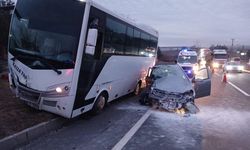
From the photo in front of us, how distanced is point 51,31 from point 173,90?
5199 millimetres

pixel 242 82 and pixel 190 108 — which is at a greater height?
pixel 242 82

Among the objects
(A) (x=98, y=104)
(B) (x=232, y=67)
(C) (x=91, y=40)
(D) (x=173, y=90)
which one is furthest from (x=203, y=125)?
(B) (x=232, y=67)

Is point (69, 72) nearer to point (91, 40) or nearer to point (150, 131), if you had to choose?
point (91, 40)

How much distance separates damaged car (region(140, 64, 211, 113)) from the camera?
1189cm

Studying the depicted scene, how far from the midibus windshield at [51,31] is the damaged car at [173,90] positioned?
458 cm

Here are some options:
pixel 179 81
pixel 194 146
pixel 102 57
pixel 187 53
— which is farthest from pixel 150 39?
pixel 187 53

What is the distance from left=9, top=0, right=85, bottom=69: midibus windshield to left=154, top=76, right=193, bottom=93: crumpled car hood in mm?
4756

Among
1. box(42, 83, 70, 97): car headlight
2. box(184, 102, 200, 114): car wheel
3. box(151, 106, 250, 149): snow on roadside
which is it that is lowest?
box(151, 106, 250, 149): snow on roadside

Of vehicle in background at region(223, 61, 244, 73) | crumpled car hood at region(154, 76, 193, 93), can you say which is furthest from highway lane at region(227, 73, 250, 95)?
vehicle in background at region(223, 61, 244, 73)

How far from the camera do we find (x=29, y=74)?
8.55m

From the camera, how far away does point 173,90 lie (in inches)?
475

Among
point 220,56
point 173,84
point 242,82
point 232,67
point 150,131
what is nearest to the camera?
point 150,131

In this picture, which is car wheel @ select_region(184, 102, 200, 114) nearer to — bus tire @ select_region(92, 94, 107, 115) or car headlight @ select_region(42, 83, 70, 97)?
bus tire @ select_region(92, 94, 107, 115)

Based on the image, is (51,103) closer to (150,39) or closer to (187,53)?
(150,39)
